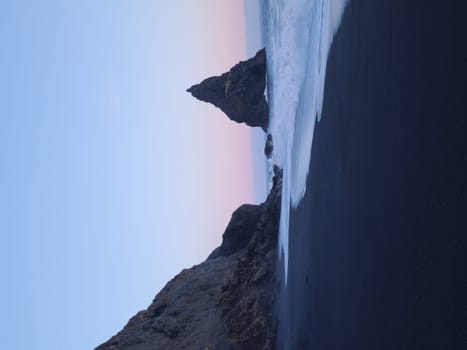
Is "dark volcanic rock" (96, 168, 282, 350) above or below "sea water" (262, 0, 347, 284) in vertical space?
below

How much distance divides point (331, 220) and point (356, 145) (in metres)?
1.76

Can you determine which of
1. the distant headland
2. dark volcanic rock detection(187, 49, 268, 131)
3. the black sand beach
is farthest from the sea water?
the black sand beach

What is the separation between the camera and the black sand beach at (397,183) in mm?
3572

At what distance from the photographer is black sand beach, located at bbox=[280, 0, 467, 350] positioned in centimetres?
357

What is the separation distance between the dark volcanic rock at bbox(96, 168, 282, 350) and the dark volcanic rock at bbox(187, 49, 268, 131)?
257 inches

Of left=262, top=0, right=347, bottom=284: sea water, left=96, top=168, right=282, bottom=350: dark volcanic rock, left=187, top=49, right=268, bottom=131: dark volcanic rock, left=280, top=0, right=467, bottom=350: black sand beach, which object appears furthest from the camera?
left=187, top=49, right=268, bottom=131: dark volcanic rock

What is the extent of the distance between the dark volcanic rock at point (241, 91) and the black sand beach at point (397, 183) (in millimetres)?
16262

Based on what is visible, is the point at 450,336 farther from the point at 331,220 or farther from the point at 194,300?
the point at 194,300

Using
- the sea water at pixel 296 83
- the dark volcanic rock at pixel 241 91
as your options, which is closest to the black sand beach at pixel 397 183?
the sea water at pixel 296 83

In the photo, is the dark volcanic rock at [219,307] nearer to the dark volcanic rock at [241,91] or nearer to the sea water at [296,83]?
the sea water at [296,83]

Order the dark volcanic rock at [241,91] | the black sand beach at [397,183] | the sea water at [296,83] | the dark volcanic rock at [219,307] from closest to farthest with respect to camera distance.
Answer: the black sand beach at [397,183] → the sea water at [296,83] → the dark volcanic rock at [219,307] → the dark volcanic rock at [241,91]

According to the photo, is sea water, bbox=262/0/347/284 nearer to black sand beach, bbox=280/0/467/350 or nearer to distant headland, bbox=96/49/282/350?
distant headland, bbox=96/49/282/350

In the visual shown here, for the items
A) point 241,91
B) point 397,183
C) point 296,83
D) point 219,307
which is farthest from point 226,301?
point 241,91

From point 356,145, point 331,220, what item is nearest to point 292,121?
point 331,220
